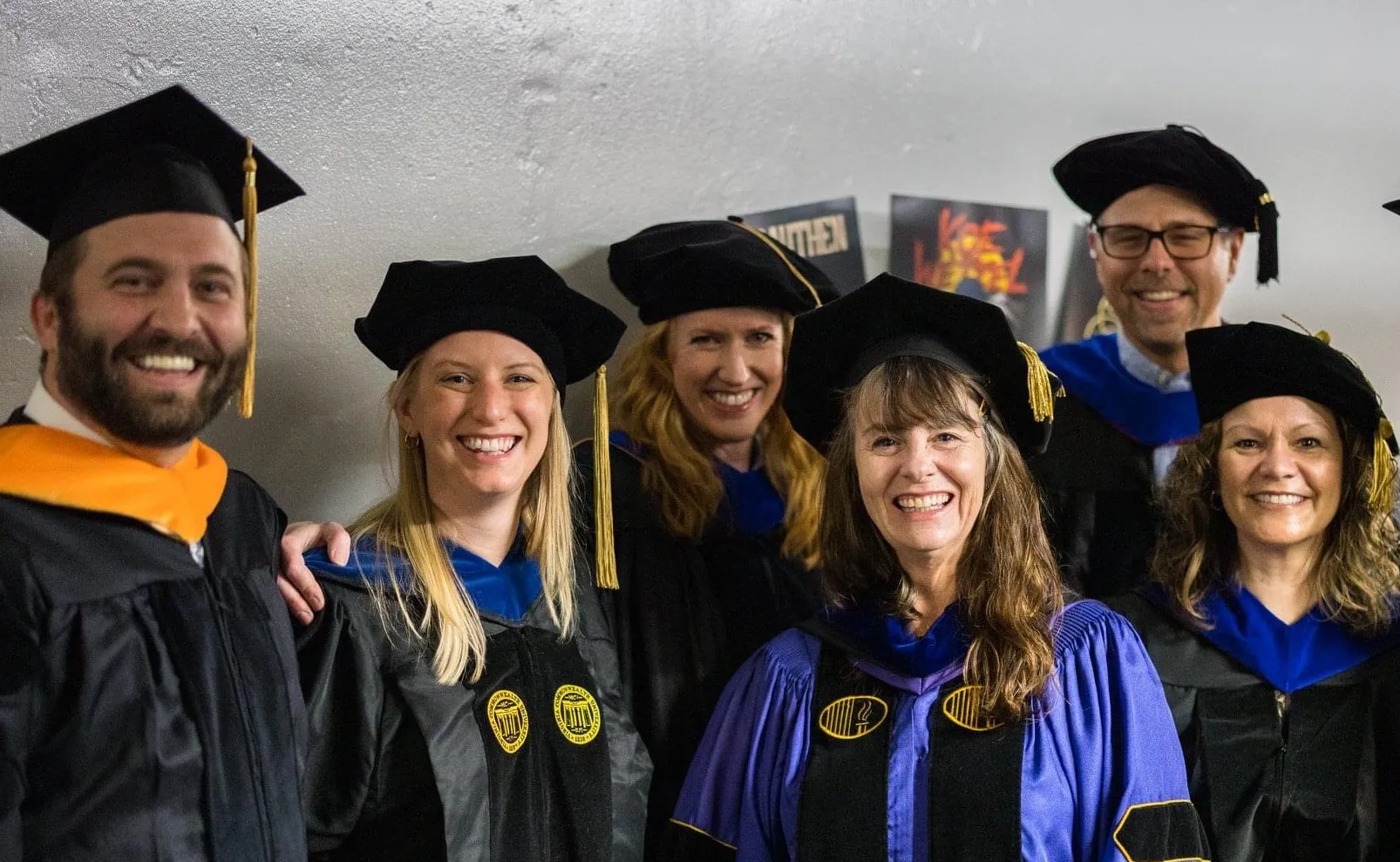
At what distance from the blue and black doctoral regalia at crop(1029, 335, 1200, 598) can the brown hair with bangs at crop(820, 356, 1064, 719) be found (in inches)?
22.9

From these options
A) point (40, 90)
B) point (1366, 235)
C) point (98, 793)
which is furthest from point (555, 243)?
point (1366, 235)

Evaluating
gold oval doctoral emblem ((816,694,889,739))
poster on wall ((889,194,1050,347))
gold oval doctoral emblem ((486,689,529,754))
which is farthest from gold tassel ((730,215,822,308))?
gold oval doctoral emblem ((486,689,529,754))

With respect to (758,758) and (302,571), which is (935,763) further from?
(302,571)

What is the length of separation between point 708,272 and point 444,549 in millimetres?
908

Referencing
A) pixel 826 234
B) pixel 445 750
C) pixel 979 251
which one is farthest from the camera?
pixel 979 251

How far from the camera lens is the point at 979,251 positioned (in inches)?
157

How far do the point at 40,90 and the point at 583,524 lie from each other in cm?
139

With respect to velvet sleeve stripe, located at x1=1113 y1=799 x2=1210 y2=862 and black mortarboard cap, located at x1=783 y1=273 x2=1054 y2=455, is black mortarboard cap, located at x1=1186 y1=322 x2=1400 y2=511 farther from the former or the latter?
velvet sleeve stripe, located at x1=1113 y1=799 x2=1210 y2=862

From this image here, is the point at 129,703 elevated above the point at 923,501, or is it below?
below

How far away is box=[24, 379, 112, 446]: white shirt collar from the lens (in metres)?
2.01

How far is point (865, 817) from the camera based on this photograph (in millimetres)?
2438

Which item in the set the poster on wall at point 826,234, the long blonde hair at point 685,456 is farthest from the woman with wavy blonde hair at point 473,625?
the poster on wall at point 826,234

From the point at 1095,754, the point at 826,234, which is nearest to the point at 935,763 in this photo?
the point at 1095,754

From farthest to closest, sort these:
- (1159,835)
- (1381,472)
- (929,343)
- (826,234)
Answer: (826,234)
(1381,472)
(929,343)
(1159,835)
